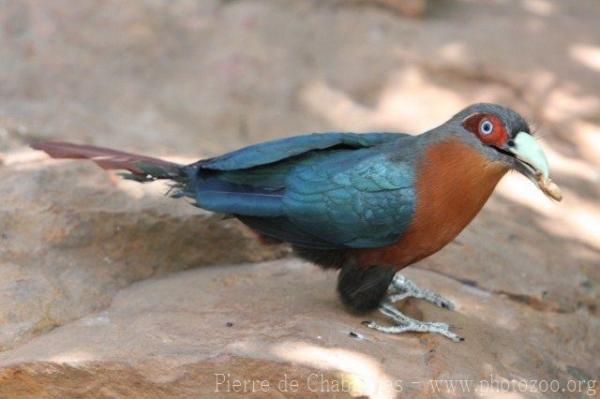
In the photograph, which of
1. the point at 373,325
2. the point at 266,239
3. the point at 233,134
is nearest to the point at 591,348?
the point at 373,325

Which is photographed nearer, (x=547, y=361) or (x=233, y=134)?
(x=547, y=361)

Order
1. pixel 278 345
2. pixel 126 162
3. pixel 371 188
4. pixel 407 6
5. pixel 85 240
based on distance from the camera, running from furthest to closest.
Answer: pixel 407 6, pixel 85 240, pixel 126 162, pixel 371 188, pixel 278 345

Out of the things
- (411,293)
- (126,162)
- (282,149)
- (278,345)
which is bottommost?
(278,345)

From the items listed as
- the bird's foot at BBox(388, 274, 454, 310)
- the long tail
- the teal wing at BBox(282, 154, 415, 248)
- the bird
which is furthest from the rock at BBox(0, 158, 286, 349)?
the teal wing at BBox(282, 154, 415, 248)

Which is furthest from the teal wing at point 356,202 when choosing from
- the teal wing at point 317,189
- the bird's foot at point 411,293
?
the bird's foot at point 411,293

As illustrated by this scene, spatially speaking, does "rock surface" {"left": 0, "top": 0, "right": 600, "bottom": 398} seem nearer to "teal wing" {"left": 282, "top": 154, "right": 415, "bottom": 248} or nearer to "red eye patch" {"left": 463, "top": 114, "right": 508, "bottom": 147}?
"teal wing" {"left": 282, "top": 154, "right": 415, "bottom": 248}

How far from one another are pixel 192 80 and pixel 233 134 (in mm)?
805

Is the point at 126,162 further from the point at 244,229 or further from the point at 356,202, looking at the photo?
the point at 356,202

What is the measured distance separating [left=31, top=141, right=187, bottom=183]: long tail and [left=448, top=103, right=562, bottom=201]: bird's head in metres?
1.49

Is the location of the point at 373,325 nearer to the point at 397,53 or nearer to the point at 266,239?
the point at 266,239

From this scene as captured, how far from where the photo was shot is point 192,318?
4.28 metres

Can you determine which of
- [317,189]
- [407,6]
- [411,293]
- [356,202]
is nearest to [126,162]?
[317,189]

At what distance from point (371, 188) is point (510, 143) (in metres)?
0.67

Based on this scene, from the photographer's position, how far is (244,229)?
16.8 feet
